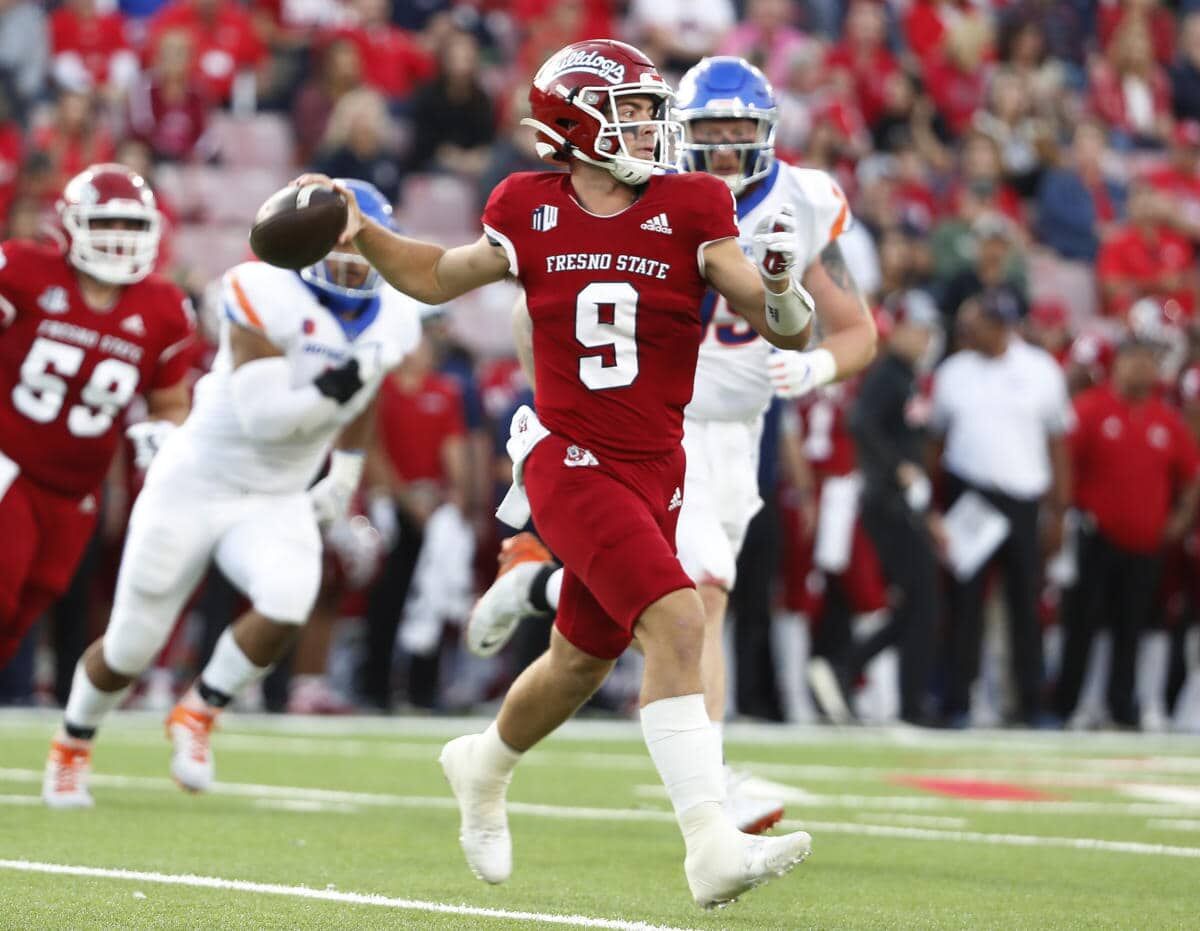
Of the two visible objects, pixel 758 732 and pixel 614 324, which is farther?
pixel 758 732

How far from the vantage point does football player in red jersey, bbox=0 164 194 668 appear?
6367 mm

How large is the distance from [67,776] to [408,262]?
2348 mm

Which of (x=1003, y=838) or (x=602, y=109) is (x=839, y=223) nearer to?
(x=602, y=109)

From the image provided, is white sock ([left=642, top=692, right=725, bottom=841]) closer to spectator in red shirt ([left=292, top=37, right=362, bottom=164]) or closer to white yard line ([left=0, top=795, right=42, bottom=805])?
white yard line ([left=0, top=795, right=42, bottom=805])

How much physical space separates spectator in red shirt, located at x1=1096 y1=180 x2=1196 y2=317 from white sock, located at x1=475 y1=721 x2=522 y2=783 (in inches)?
341

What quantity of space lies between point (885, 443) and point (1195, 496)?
199 centimetres

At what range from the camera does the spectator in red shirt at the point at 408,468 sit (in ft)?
33.8

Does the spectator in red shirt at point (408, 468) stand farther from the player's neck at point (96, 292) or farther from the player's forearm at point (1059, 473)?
the player's neck at point (96, 292)

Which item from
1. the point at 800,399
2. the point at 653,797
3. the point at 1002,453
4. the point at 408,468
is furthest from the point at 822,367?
the point at 408,468

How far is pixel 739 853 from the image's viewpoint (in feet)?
12.5

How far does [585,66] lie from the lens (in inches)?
171

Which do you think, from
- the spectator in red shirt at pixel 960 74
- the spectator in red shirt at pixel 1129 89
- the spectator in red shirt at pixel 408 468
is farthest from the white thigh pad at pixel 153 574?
the spectator in red shirt at pixel 1129 89

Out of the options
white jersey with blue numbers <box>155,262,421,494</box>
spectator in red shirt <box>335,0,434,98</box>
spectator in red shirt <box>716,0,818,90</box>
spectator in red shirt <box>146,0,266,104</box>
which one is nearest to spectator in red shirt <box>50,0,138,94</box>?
spectator in red shirt <box>146,0,266,104</box>

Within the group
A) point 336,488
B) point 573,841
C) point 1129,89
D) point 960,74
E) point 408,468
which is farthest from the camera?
point 1129,89
